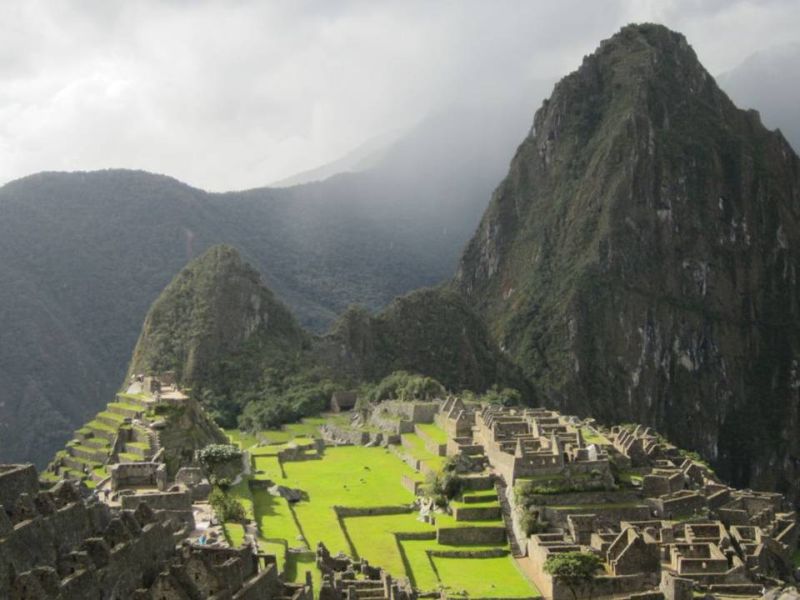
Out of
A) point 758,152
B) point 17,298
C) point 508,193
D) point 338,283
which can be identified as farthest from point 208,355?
point 758,152

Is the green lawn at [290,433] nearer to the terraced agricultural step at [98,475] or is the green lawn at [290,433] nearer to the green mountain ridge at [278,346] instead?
the green mountain ridge at [278,346]

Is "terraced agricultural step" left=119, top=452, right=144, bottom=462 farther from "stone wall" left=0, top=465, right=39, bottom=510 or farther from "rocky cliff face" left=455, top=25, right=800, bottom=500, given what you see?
"rocky cliff face" left=455, top=25, right=800, bottom=500

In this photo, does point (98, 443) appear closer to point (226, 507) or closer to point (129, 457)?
point (129, 457)

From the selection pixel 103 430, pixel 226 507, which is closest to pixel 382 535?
pixel 226 507

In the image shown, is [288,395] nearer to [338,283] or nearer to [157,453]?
[157,453]

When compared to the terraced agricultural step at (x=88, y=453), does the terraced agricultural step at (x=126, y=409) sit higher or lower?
higher

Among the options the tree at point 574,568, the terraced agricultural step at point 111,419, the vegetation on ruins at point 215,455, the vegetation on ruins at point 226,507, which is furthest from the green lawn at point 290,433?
the tree at point 574,568
